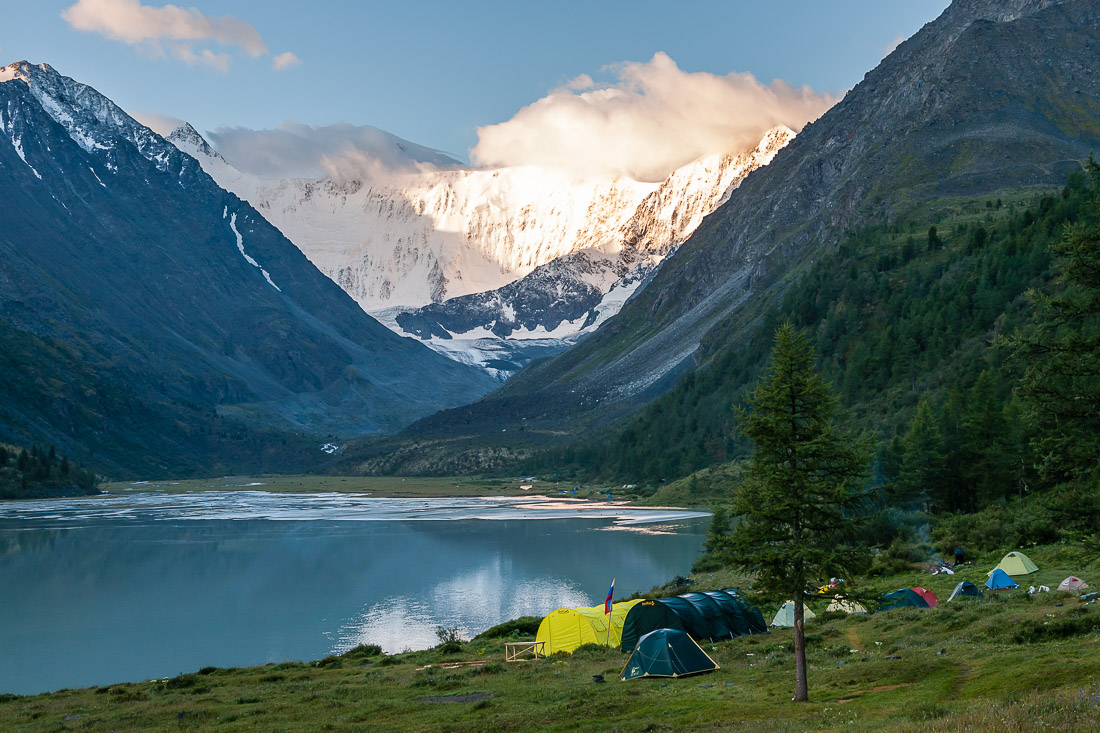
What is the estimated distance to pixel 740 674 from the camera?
108 feet

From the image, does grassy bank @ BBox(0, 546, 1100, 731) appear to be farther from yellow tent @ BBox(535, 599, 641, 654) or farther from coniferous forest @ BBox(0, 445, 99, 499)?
coniferous forest @ BBox(0, 445, 99, 499)

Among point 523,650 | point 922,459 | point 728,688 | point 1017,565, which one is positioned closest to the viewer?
point 728,688

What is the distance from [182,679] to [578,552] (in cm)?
5114

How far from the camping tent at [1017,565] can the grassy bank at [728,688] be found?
0.89m

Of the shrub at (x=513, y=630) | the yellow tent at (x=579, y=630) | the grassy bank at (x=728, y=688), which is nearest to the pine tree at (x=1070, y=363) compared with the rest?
the grassy bank at (x=728, y=688)

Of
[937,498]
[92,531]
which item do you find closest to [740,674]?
[937,498]

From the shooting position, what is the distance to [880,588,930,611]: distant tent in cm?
4181

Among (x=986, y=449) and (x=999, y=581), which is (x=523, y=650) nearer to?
(x=999, y=581)

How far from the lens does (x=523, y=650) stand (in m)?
44.0

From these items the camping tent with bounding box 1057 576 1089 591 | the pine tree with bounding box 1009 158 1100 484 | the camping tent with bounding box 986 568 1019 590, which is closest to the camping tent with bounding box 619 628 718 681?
the pine tree with bounding box 1009 158 1100 484

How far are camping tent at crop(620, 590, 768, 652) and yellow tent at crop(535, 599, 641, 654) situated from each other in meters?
1.68

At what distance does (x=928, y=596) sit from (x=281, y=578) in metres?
54.0

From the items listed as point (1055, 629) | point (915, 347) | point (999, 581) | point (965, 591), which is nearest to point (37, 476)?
point (915, 347)

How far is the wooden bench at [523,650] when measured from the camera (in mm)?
42312
